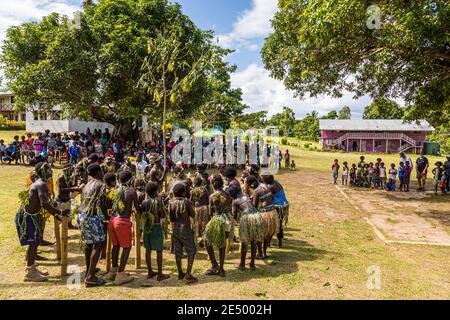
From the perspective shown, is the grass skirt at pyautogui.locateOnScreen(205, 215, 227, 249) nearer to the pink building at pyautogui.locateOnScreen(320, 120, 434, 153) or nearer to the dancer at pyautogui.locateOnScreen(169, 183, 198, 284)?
the dancer at pyautogui.locateOnScreen(169, 183, 198, 284)

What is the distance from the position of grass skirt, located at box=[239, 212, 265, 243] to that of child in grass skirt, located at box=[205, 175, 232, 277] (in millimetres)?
277

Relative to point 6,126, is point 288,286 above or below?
below

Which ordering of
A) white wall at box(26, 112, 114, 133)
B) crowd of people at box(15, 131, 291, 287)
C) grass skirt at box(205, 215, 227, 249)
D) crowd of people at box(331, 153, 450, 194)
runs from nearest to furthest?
crowd of people at box(15, 131, 291, 287), grass skirt at box(205, 215, 227, 249), crowd of people at box(331, 153, 450, 194), white wall at box(26, 112, 114, 133)

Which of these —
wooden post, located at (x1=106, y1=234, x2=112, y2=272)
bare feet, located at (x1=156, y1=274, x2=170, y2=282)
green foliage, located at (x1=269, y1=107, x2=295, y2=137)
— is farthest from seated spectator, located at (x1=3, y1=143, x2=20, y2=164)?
green foliage, located at (x1=269, y1=107, x2=295, y2=137)

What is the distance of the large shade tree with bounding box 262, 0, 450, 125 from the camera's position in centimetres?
1047

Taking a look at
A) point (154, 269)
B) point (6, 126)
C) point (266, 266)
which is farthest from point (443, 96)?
point (6, 126)

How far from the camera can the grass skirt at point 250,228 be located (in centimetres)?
656

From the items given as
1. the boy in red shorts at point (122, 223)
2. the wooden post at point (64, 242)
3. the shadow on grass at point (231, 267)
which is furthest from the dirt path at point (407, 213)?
the wooden post at point (64, 242)

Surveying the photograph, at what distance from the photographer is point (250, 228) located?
656cm

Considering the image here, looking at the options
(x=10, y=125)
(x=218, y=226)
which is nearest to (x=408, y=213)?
(x=218, y=226)

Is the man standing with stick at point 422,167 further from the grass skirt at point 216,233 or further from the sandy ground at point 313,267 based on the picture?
the grass skirt at point 216,233

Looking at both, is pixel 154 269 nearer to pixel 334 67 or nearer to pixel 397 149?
pixel 334 67

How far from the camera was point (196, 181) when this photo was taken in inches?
294

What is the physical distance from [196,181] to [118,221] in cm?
218
